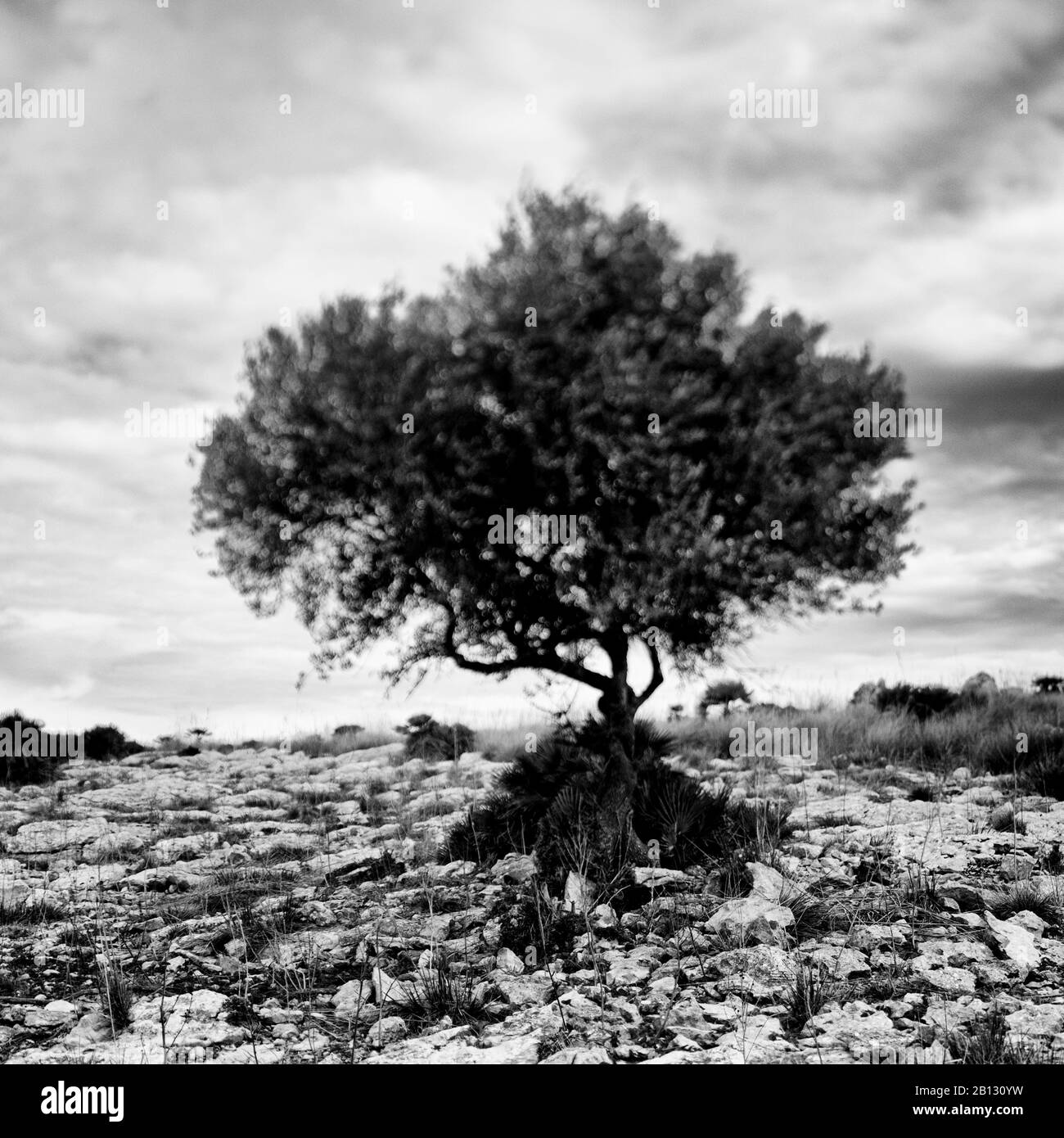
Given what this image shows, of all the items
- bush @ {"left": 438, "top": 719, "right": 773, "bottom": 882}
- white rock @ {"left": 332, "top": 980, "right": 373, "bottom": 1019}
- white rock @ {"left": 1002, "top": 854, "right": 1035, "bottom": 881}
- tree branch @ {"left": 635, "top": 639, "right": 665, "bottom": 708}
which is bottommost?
white rock @ {"left": 332, "top": 980, "right": 373, "bottom": 1019}

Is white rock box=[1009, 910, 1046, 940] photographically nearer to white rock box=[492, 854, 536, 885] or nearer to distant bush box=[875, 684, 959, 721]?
white rock box=[492, 854, 536, 885]

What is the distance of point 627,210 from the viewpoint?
32.8 ft

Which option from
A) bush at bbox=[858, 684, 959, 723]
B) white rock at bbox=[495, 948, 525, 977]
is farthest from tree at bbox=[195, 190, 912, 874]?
bush at bbox=[858, 684, 959, 723]

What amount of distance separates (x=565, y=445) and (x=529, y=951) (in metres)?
4.57

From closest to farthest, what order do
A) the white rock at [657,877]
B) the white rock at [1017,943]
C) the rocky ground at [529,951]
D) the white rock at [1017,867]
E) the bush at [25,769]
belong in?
the rocky ground at [529,951] → the white rock at [1017,943] → the white rock at [657,877] → the white rock at [1017,867] → the bush at [25,769]

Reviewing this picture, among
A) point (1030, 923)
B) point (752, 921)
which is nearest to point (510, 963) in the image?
point (752, 921)

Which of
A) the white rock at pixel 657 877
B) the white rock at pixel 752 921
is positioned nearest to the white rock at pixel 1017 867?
the white rock at pixel 752 921

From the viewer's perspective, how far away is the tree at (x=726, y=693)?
2520 cm

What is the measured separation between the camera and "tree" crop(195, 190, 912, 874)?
9438 millimetres

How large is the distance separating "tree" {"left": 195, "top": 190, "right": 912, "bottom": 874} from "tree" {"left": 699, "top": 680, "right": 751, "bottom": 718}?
48.4ft

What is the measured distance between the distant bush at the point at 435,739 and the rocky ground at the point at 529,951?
333 inches

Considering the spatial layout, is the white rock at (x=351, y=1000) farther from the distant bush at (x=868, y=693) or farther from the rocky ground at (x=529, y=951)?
the distant bush at (x=868, y=693)
